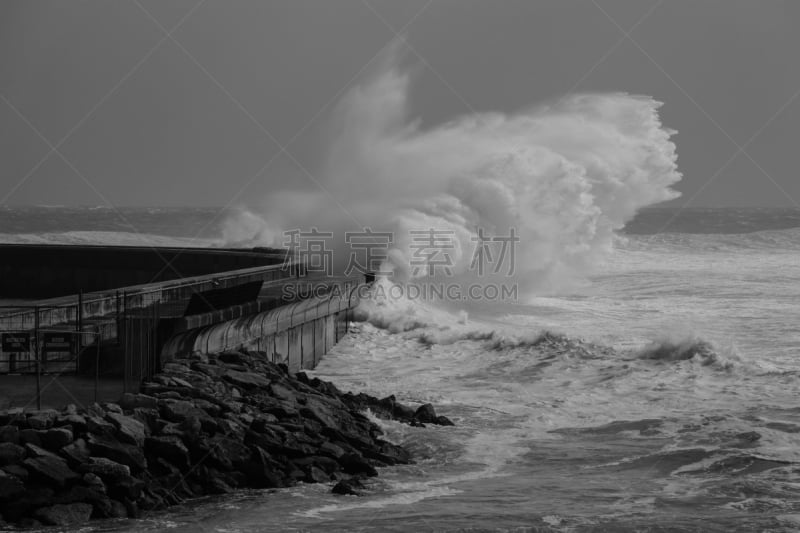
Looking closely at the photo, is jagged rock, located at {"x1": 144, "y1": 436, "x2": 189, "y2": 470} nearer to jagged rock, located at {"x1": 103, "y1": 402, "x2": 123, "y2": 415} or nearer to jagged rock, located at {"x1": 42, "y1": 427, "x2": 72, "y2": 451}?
jagged rock, located at {"x1": 103, "y1": 402, "x2": 123, "y2": 415}

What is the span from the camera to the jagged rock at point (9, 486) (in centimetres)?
792

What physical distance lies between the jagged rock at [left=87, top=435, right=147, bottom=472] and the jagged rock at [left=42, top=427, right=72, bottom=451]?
0.20 m

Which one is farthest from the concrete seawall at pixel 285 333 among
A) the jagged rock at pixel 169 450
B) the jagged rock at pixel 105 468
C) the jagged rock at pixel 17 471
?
the jagged rock at pixel 17 471

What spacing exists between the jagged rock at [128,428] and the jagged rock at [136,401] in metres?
0.56

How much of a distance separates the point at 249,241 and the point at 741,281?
66.3ft

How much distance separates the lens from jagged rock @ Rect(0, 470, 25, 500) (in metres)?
7.92

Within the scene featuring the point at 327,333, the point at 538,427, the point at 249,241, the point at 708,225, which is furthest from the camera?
the point at 708,225

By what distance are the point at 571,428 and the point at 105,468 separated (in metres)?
5.81

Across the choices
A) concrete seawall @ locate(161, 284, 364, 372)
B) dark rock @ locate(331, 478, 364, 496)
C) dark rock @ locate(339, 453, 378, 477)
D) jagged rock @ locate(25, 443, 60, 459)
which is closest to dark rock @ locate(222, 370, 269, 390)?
concrete seawall @ locate(161, 284, 364, 372)

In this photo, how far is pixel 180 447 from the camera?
29.6ft

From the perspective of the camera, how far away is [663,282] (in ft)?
114

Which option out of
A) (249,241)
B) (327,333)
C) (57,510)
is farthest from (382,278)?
(249,241)

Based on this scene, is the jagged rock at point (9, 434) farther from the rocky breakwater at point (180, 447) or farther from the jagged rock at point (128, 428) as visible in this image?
the jagged rock at point (128, 428)

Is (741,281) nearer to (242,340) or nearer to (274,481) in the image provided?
(242,340)
